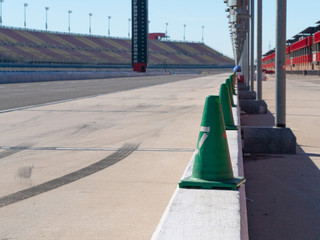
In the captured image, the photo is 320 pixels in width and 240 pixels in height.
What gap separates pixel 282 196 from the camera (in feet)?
18.6

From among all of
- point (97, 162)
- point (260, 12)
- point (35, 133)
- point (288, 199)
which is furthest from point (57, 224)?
point (260, 12)

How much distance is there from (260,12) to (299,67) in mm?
93756

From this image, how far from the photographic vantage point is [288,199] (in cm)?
553

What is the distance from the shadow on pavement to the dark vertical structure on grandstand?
110154 mm

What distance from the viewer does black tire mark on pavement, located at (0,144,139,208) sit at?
17.5ft

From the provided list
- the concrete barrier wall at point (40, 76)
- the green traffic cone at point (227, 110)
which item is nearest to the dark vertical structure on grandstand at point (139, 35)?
the concrete barrier wall at point (40, 76)

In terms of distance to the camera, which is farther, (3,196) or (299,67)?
(299,67)

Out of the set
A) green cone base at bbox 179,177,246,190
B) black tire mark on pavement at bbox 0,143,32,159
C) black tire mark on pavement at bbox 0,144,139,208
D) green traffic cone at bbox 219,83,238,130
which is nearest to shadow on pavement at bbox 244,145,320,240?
green cone base at bbox 179,177,246,190

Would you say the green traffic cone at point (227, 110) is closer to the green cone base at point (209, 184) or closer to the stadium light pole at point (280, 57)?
the stadium light pole at point (280, 57)

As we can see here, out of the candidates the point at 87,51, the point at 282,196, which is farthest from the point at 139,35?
the point at 282,196

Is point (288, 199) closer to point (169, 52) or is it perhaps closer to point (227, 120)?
point (227, 120)

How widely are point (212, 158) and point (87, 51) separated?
5375 inches

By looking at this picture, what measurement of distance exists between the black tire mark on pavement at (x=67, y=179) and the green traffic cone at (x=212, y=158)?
1.78m

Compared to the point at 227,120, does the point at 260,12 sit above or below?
above
